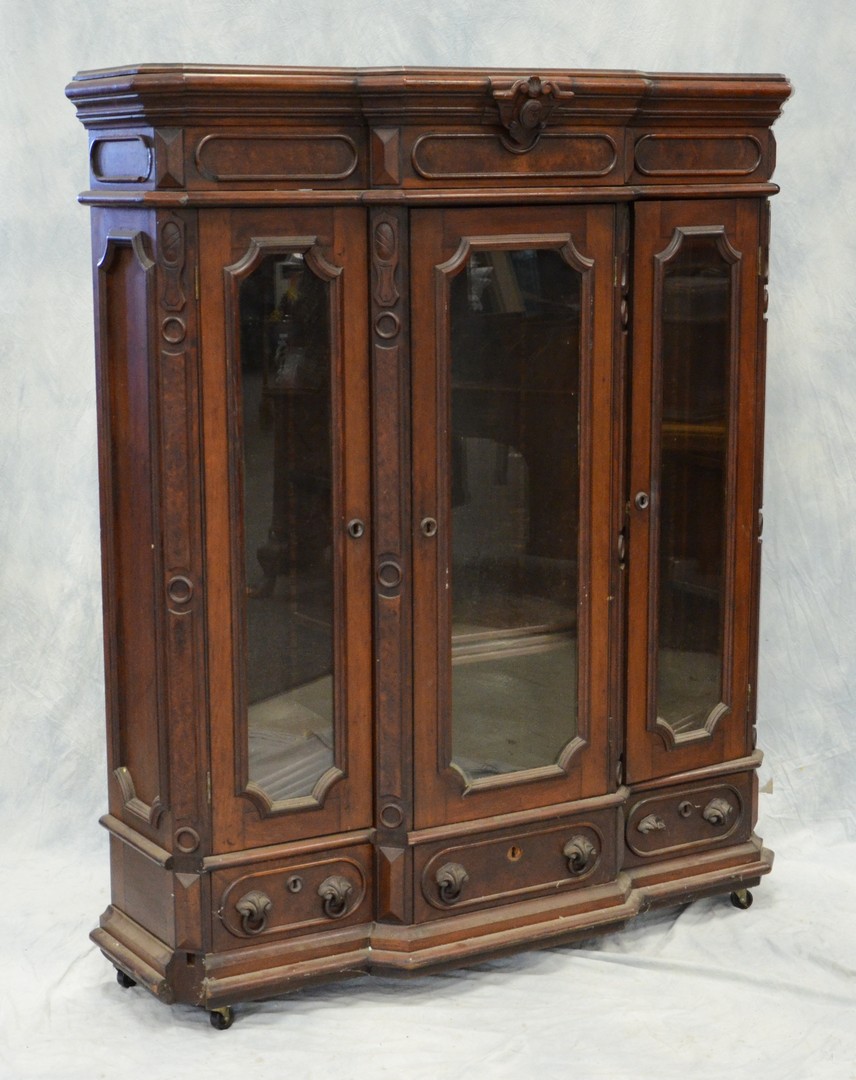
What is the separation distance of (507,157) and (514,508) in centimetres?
62

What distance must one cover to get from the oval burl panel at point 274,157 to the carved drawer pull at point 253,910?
4.01 ft

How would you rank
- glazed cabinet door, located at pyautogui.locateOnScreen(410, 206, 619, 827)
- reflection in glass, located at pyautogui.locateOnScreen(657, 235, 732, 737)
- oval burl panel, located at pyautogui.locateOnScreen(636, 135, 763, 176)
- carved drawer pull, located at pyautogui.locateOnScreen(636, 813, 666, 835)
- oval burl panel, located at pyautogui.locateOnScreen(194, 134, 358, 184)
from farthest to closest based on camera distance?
carved drawer pull, located at pyautogui.locateOnScreen(636, 813, 666, 835), reflection in glass, located at pyautogui.locateOnScreen(657, 235, 732, 737), oval burl panel, located at pyautogui.locateOnScreen(636, 135, 763, 176), glazed cabinet door, located at pyautogui.locateOnScreen(410, 206, 619, 827), oval burl panel, located at pyautogui.locateOnScreen(194, 134, 358, 184)

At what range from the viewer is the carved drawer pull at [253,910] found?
307 cm

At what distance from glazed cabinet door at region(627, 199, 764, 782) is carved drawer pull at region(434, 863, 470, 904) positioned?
41 cm

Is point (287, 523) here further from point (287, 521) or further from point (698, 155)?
point (698, 155)

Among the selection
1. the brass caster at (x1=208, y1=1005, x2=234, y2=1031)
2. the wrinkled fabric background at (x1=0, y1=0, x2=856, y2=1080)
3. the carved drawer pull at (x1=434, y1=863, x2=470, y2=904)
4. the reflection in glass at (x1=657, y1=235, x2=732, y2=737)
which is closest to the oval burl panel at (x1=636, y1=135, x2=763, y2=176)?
the reflection in glass at (x1=657, y1=235, x2=732, y2=737)

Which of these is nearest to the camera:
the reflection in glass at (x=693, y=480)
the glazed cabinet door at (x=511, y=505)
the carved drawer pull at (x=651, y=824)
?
the glazed cabinet door at (x=511, y=505)

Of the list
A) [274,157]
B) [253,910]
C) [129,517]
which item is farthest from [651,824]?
[274,157]

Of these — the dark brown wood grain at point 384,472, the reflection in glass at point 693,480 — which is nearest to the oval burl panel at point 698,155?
the dark brown wood grain at point 384,472

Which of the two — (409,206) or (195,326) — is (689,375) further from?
(195,326)

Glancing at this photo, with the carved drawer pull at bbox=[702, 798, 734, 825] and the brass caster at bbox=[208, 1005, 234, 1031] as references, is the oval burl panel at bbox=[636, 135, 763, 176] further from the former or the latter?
the brass caster at bbox=[208, 1005, 234, 1031]

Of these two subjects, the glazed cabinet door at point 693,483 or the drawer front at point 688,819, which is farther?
the drawer front at point 688,819

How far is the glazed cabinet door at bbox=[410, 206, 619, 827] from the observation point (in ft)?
9.97

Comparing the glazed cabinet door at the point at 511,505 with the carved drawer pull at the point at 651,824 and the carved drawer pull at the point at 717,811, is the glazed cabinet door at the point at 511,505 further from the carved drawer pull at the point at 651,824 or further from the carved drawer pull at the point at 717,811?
the carved drawer pull at the point at 717,811
